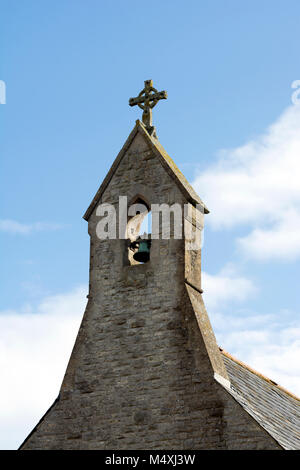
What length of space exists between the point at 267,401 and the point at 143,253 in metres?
4.26

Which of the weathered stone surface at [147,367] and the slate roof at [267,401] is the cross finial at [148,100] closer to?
the weathered stone surface at [147,367]

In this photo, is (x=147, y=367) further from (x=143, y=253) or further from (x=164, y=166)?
(x=164, y=166)

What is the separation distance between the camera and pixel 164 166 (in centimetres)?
1936

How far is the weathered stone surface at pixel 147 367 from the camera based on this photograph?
16.9 meters

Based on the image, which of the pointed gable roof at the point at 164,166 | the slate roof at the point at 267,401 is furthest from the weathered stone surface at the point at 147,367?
the slate roof at the point at 267,401

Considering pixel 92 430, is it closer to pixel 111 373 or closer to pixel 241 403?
pixel 111 373

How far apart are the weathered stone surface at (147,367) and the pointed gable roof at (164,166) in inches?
4.9

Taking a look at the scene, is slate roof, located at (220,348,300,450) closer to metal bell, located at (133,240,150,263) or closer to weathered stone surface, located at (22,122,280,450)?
weathered stone surface, located at (22,122,280,450)

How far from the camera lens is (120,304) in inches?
734

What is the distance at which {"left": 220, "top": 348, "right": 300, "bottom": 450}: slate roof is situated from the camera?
1702cm

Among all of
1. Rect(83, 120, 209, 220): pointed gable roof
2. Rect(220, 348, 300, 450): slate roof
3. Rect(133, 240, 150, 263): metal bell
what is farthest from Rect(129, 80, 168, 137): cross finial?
Rect(220, 348, 300, 450): slate roof

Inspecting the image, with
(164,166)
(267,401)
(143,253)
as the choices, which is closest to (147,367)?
(143,253)

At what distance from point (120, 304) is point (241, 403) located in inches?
130
